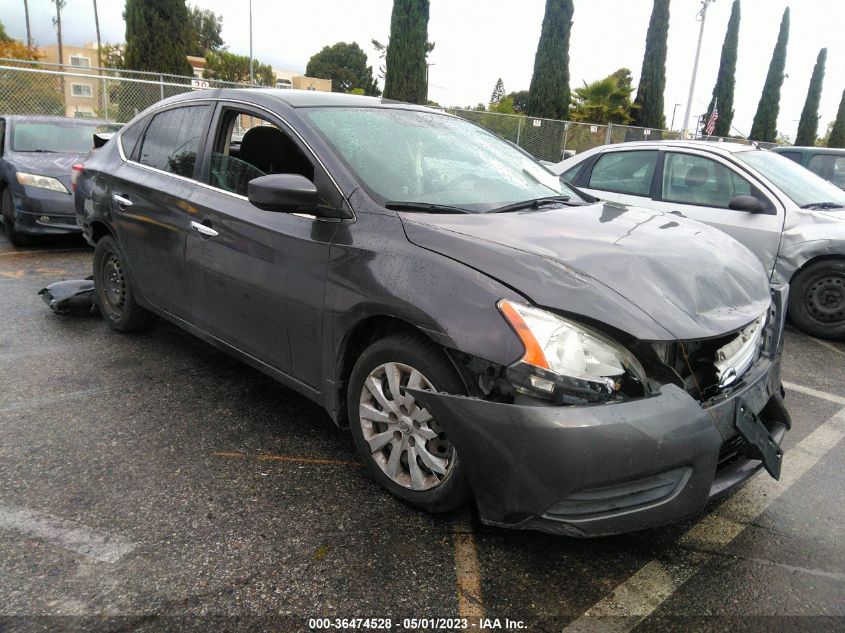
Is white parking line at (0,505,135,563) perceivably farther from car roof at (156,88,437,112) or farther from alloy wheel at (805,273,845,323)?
alloy wheel at (805,273,845,323)

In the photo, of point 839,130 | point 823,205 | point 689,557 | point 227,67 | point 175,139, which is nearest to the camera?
point 689,557

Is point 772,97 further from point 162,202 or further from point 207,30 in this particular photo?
point 207,30

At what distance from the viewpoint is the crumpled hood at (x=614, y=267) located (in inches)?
88.3

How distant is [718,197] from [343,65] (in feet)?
275

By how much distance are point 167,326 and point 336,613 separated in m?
3.53

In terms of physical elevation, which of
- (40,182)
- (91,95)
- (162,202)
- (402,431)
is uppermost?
(91,95)

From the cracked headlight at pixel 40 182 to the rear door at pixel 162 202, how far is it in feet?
12.9

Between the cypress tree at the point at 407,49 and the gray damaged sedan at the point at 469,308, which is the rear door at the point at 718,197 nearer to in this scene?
the gray damaged sedan at the point at 469,308

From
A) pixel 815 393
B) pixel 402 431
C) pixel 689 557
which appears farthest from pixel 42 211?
pixel 815 393

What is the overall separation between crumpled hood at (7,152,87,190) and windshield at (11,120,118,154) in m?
0.26

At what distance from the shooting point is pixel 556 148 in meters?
18.3

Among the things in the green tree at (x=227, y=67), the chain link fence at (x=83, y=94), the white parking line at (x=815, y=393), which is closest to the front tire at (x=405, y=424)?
the white parking line at (x=815, y=393)

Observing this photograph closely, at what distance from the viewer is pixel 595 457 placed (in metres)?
2.03

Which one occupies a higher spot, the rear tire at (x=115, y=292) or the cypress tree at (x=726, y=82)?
the cypress tree at (x=726, y=82)
